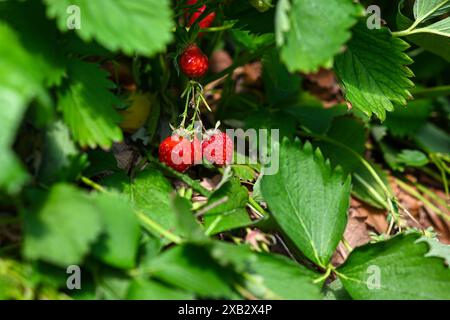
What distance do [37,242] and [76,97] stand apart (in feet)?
0.82

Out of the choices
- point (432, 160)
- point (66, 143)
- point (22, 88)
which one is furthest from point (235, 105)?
point (22, 88)

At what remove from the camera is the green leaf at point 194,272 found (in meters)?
0.78

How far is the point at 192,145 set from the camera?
3.51 ft

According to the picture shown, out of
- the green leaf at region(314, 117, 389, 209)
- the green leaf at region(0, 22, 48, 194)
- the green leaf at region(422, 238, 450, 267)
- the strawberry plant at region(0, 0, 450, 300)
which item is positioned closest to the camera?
the green leaf at region(0, 22, 48, 194)

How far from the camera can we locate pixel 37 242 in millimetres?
719

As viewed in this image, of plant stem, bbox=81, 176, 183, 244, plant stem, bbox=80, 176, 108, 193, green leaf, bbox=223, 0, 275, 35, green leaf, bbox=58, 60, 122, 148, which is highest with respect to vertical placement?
green leaf, bbox=223, 0, 275, 35

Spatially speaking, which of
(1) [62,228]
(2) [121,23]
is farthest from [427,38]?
(1) [62,228]

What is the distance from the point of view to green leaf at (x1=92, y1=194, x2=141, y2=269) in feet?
2.58

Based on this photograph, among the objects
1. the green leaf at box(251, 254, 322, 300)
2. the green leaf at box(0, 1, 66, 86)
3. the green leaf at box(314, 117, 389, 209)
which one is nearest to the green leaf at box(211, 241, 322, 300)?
the green leaf at box(251, 254, 322, 300)

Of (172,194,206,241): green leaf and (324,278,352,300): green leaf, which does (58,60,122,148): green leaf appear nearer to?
(172,194,206,241): green leaf

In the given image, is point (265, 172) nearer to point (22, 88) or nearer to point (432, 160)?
point (22, 88)

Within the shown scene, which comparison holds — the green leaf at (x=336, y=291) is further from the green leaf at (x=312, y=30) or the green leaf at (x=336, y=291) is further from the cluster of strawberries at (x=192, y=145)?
the green leaf at (x=312, y=30)

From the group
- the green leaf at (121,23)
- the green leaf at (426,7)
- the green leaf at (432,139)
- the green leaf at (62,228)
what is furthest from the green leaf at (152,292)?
the green leaf at (432,139)

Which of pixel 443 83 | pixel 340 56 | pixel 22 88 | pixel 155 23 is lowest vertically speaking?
pixel 22 88
